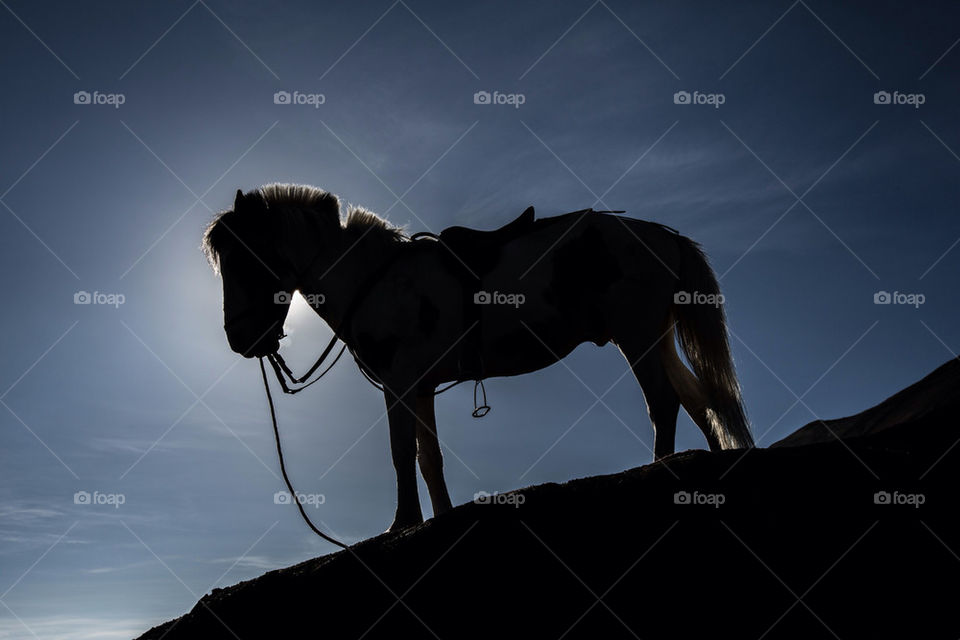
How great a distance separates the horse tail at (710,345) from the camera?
6.88m

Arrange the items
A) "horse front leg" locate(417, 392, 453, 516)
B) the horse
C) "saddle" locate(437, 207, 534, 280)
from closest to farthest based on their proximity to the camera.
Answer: the horse < "saddle" locate(437, 207, 534, 280) < "horse front leg" locate(417, 392, 453, 516)


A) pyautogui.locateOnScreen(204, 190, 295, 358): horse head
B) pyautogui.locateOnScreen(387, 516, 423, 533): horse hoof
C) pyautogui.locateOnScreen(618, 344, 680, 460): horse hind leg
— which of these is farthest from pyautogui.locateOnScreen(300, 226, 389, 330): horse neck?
pyautogui.locateOnScreen(618, 344, 680, 460): horse hind leg

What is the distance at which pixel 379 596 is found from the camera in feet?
15.9

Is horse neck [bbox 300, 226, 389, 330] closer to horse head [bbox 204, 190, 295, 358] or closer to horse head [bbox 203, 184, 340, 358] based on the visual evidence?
horse head [bbox 203, 184, 340, 358]

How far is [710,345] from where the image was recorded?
7070 mm

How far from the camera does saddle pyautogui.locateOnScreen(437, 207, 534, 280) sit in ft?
23.9

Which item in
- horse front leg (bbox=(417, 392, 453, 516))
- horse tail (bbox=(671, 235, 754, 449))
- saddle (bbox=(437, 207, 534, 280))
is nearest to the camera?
horse tail (bbox=(671, 235, 754, 449))

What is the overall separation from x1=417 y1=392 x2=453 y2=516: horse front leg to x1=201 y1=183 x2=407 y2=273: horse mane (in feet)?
5.96

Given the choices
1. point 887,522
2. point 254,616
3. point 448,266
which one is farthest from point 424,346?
point 887,522

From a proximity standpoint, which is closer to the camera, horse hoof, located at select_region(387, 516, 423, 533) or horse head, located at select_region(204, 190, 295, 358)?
horse hoof, located at select_region(387, 516, 423, 533)

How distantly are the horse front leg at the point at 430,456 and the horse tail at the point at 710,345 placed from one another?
8.57 ft

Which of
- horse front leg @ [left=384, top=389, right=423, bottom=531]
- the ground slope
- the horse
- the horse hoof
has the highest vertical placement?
the horse

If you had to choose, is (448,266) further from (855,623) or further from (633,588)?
(855,623)

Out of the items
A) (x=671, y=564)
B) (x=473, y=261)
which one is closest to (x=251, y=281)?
(x=473, y=261)
